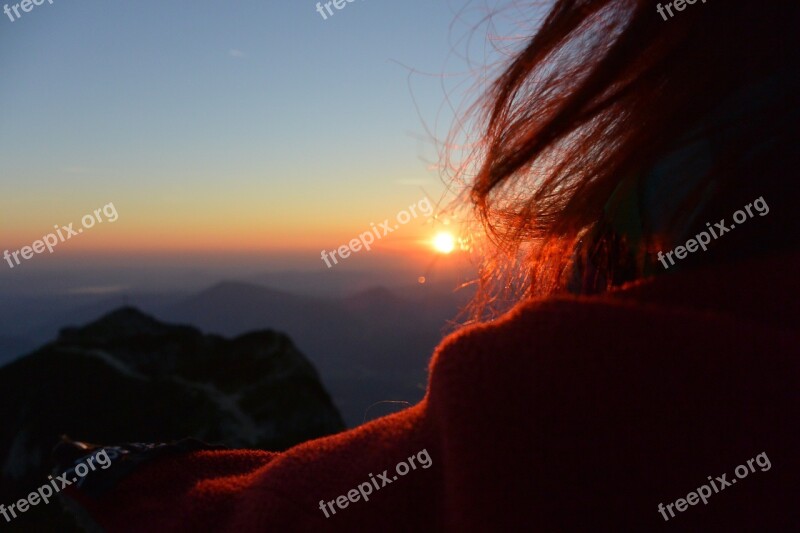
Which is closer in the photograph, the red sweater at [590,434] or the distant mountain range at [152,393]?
the red sweater at [590,434]

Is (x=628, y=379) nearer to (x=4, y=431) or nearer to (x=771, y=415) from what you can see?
(x=771, y=415)

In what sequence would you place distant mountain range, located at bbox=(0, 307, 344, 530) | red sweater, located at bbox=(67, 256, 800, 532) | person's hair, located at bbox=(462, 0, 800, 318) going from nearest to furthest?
red sweater, located at bbox=(67, 256, 800, 532), person's hair, located at bbox=(462, 0, 800, 318), distant mountain range, located at bbox=(0, 307, 344, 530)

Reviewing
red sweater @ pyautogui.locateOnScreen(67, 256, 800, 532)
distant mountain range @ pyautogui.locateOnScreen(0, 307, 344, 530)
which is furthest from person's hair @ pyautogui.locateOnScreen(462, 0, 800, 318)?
distant mountain range @ pyautogui.locateOnScreen(0, 307, 344, 530)

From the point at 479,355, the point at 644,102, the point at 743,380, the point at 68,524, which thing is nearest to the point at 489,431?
the point at 479,355

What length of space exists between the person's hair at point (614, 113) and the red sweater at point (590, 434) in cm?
28

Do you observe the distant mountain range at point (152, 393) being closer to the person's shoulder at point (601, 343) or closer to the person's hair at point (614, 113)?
the person's hair at point (614, 113)

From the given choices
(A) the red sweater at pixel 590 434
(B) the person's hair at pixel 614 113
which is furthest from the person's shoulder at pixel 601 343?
(B) the person's hair at pixel 614 113

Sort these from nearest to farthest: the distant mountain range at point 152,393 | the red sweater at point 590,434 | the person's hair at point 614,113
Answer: the red sweater at point 590,434
the person's hair at point 614,113
the distant mountain range at point 152,393

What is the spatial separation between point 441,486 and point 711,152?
67cm

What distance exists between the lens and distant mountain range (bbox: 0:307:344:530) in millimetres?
6062

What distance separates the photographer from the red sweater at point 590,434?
0.68 m

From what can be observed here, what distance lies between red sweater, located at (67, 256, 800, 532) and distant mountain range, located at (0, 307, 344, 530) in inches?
220

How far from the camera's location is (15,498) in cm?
543

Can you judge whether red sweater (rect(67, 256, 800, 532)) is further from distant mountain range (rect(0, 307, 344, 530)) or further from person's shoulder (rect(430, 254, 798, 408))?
distant mountain range (rect(0, 307, 344, 530))
